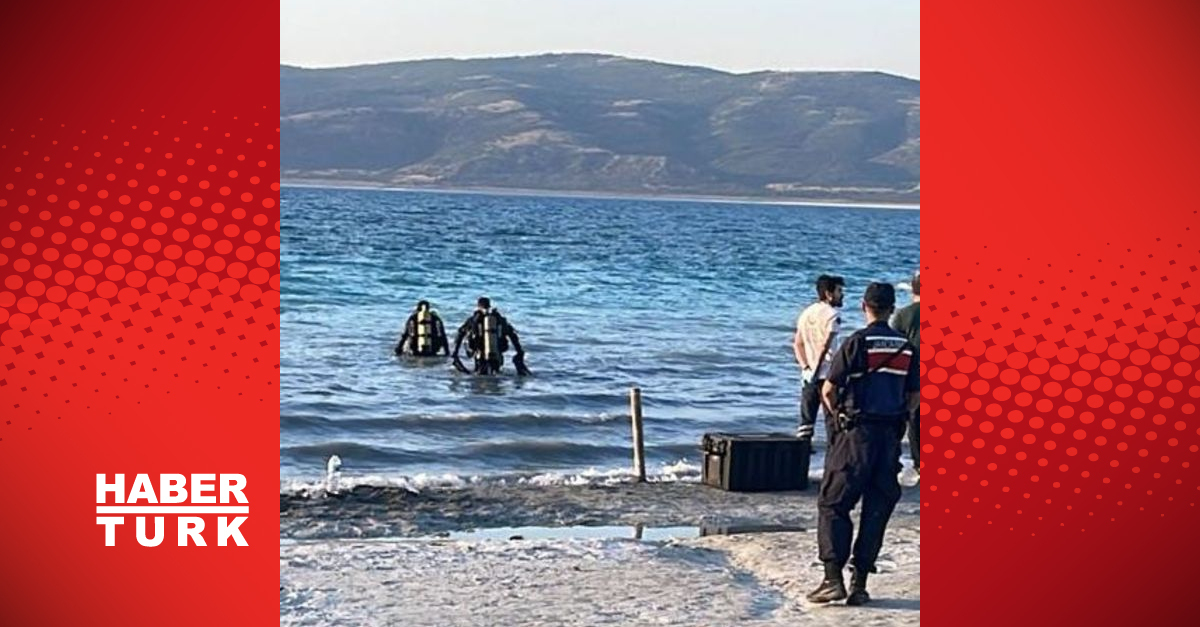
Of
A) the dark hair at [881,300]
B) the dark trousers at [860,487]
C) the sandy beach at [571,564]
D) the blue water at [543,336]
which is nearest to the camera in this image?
the dark hair at [881,300]

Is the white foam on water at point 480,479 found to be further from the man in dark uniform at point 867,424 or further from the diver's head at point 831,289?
the man in dark uniform at point 867,424

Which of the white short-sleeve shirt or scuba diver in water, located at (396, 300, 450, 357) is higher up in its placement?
the white short-sleeve shirt

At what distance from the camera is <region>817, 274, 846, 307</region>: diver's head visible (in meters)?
15.6

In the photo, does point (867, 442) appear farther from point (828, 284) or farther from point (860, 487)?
point (828, 284)

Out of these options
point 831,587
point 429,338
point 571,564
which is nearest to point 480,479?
point 571,564

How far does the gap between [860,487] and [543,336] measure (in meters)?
35.7

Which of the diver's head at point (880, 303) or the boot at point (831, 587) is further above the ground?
the diver's head at point (880, 303)

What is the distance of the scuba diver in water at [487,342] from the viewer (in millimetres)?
31625

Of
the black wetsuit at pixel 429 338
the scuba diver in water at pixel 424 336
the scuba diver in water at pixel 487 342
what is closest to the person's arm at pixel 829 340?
the scuba diver in water at pixel 487 342

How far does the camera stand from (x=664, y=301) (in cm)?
6412

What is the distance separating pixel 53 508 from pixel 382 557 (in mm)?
3285

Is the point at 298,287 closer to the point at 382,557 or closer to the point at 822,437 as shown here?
the point at 822,437

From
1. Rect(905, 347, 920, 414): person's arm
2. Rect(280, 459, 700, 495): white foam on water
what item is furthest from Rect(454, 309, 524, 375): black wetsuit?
Rect(905, 347, 920, 414): person's arm

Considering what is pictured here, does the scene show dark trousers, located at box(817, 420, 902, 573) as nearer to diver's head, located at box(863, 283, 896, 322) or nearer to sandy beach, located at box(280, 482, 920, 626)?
sandy beach, located at box(280, 482, 920, 626)
